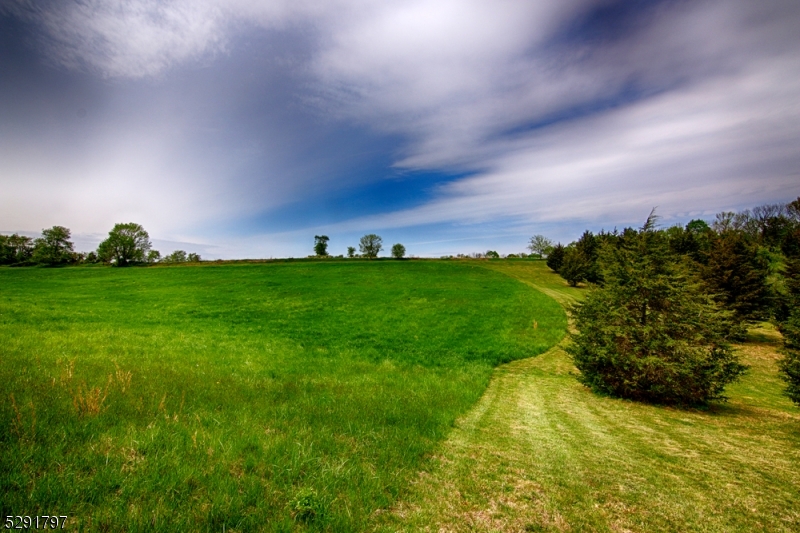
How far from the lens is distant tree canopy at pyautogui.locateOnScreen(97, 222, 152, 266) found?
78.9 m

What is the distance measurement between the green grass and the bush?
510cm

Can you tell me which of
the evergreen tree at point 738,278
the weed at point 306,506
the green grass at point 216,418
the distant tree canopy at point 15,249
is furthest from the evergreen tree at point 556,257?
the distant tree canopy at point 15,249

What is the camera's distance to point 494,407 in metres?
10.1

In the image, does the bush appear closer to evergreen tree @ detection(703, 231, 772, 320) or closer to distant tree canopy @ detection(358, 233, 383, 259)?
evergreen tree @ detection(703, 231, 772, 320)

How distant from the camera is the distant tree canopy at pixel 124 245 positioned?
259 ft

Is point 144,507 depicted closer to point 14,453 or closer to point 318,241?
point 14,453

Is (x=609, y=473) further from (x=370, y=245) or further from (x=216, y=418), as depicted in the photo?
(x=370, y=245)

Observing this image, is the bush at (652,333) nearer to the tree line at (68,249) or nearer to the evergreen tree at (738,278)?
the evergreen tree at (738,278)

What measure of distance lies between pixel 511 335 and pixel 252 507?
71.9 ft

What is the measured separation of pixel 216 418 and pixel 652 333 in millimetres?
13697

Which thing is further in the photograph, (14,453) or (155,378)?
(155,378)

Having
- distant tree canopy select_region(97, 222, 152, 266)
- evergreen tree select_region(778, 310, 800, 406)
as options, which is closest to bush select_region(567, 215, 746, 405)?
evergreen tree select_region(778, 310, 800, 406)

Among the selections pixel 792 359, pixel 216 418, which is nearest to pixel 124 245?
pixel 216 418

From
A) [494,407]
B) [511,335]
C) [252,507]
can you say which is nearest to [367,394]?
[494,407]
